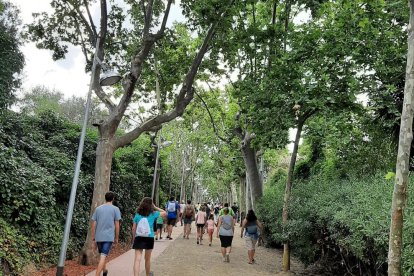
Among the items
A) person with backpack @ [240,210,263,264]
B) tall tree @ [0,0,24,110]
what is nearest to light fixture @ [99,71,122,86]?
person with backpack @ [240,210,263,264]

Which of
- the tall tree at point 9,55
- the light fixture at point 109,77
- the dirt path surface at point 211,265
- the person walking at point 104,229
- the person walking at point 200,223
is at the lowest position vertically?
the dirt path surface at point 211,265

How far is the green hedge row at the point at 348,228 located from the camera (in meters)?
5.64

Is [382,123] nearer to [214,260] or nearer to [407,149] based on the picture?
[214,260]

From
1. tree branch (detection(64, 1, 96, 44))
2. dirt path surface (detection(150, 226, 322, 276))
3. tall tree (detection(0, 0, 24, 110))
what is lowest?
dirt path surface (detection(150, 226, 322, 276))

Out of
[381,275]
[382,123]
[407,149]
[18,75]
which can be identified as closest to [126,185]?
[382,123]

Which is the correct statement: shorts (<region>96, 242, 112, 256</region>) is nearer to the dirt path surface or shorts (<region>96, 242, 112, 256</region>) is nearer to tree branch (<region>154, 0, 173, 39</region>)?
the dirt path surface

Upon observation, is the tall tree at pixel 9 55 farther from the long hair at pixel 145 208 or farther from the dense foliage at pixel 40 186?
the long hair at pixel 145 208

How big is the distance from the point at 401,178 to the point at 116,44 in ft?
37.0

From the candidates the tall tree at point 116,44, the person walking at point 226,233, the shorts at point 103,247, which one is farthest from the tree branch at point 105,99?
the person walking at point 226,233

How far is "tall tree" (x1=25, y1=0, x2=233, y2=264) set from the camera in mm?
10039

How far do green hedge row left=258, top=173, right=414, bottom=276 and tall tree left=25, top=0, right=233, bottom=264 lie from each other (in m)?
5.09

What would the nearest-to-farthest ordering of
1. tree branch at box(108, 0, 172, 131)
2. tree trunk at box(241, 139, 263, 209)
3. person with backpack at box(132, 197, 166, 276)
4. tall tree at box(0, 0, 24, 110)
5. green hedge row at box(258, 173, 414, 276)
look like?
green hedge row at box(258, 173, 414, 276), person with backpack at box(132, 197, 166, 276), tree branch at box(108, 0, 172, 131), tree trunk at box(241, 139, 263, 209), tall tree at box(0, 0, 24, 110)

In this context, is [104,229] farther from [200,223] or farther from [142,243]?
[200,223]

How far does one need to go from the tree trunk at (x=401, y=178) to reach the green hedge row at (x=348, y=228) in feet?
0.65
